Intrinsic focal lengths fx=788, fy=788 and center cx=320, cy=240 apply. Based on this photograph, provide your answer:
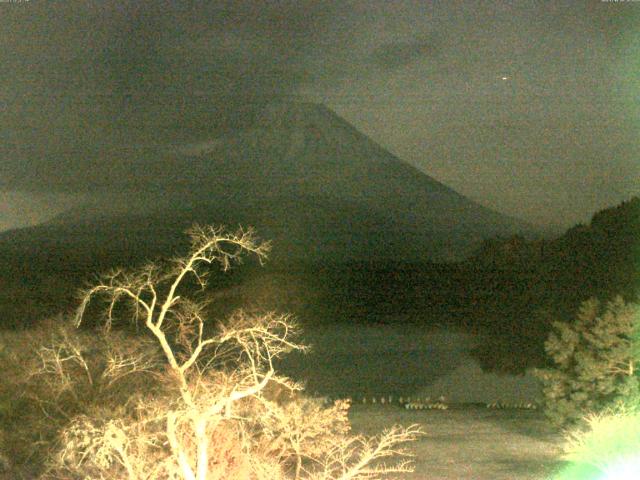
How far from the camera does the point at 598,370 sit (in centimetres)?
1199

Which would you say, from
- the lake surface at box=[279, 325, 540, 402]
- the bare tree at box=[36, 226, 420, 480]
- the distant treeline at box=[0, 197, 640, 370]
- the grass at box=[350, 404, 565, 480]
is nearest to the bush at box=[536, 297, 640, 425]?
the grass at box=[350, 404, 565, 480]

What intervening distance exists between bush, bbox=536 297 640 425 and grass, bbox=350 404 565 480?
62 centimetres

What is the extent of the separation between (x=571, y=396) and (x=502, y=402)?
23.6 feet

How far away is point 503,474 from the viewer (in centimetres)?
962

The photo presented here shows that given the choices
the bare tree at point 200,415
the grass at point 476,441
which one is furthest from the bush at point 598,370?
the bare tree at point 200,415

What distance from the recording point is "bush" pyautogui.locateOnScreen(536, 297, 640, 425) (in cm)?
1181

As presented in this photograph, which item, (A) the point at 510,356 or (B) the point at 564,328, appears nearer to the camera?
(B) the point at 564,328

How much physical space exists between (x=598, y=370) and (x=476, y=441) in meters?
2.15

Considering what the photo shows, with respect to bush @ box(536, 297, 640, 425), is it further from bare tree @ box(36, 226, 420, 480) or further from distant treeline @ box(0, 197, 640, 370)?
distant treeline @ box(0, 197, 640, 370)

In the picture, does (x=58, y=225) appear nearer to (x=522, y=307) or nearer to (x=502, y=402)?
(x=522, y=307)

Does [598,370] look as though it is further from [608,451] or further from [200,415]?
[200,415]

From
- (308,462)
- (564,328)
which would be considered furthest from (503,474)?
(564,328)

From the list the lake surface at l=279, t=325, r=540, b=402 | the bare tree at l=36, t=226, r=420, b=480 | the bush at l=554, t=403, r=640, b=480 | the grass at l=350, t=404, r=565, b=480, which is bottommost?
the lake surface at l=279, t=325, r=540, b=402

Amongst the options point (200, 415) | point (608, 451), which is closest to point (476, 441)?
point (608, 451)
